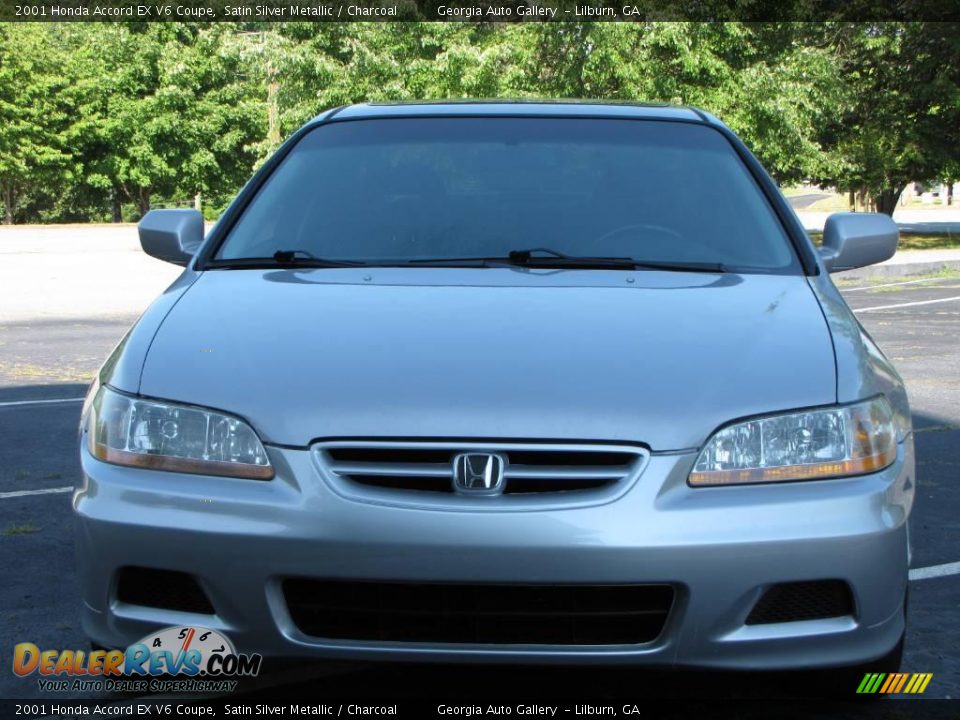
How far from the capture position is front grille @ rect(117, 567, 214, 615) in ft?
9.47

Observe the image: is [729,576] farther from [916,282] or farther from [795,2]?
[795,2]

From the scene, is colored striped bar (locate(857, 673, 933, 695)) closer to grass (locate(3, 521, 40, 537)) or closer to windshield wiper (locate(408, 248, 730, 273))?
windshield wiper (locate(408, 248, 730, 273))

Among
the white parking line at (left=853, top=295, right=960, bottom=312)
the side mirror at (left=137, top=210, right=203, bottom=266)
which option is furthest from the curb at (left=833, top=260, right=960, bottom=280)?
the side mirror at (left=137, top=210, right=203, bottom=266)

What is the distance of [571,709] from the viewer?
3.29m

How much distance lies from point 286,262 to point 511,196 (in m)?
0.74

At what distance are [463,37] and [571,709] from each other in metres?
21.1

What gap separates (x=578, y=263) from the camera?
152 inches

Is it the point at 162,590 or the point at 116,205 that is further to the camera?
the point at 116,205

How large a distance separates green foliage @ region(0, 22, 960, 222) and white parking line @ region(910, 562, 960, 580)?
18.0m

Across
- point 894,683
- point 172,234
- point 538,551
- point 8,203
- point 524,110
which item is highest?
point 524,110

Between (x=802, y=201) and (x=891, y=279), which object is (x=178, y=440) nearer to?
(x=891, y=279)

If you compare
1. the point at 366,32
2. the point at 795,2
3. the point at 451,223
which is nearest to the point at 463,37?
the point at 366,32

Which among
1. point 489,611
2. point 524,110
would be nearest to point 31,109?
point 524,110

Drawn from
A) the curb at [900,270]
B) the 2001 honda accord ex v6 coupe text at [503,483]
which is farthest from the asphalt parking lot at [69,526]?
the curb at [900,270]
